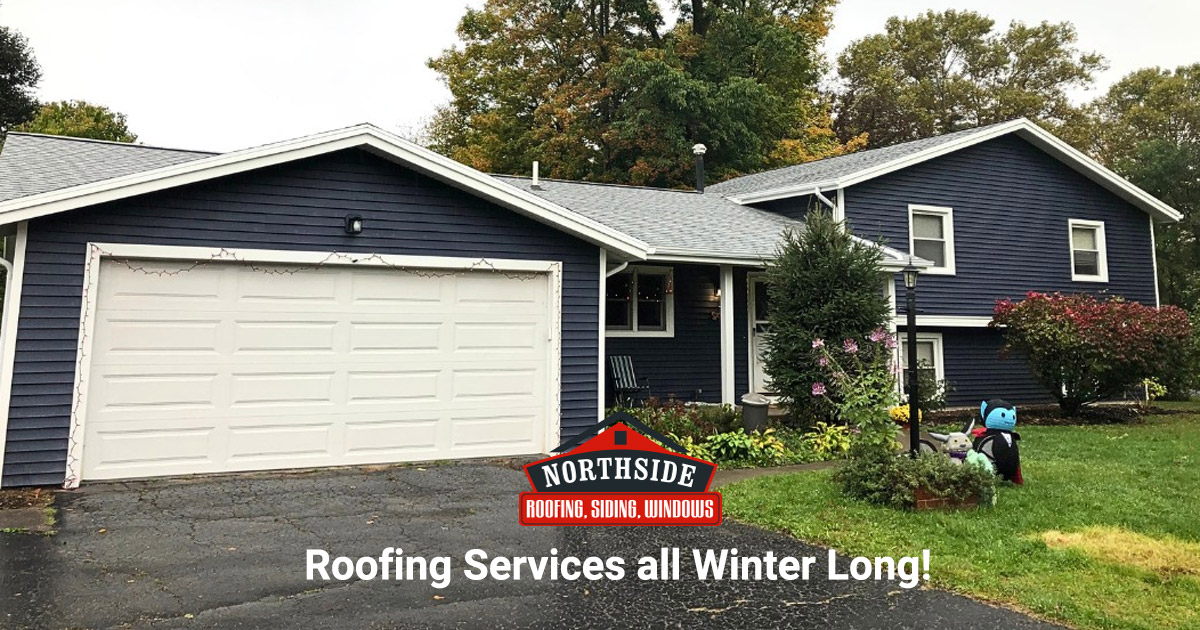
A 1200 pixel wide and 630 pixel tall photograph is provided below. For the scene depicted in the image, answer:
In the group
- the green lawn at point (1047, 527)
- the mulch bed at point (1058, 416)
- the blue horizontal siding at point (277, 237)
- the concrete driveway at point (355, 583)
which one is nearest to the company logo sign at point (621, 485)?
the concrete driveway at point (355, 583)

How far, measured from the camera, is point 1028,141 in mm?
14680

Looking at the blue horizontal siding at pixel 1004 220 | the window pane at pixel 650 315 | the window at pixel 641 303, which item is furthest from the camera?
the blue horizontal siding at pixel 1004 220

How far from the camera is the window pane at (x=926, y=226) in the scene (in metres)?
13.6

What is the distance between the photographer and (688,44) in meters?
25.6

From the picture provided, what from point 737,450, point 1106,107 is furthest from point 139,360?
point 1106,107

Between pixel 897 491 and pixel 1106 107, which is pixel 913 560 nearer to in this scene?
pixel 897 491

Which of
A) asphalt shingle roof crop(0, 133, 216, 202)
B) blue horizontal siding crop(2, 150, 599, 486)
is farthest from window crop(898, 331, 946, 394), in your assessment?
asphalt shingle roof crop(0, 133, 216, 202)

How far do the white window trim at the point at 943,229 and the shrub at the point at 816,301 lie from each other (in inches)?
160

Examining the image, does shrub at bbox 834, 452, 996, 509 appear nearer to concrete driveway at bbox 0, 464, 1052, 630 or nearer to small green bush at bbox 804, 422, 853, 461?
concrete driveway at bbox 0, 464, 1052, 630

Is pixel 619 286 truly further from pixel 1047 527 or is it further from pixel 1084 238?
pixel 1084 238

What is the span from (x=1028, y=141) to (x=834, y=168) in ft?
13.6

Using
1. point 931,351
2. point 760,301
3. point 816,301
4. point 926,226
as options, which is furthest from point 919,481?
point 926,226

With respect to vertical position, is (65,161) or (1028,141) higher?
(1028,141)

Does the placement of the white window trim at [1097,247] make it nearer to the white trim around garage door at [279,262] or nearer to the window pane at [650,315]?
the window pane at [650,315]
